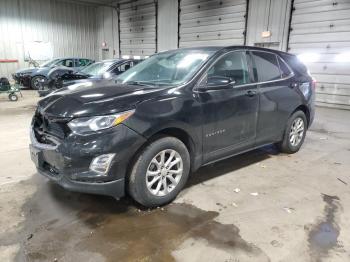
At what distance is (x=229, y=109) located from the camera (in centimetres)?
326

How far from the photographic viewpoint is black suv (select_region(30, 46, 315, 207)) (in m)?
2.46

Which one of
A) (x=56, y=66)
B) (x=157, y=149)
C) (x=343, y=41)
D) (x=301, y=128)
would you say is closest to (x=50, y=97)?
(x=157, y=149)

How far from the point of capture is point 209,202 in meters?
3.01

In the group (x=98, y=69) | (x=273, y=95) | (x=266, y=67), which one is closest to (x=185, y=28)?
(x=98, y=69)

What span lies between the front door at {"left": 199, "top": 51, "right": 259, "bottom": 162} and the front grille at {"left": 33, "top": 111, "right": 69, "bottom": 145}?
4.41 feet

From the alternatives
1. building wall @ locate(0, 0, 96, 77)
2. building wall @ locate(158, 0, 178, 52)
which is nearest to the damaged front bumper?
building wall @ locate(158, 0, 178, 52)

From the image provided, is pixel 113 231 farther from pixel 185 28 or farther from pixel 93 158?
pixel 185 28

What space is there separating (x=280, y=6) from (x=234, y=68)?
8.16 meters

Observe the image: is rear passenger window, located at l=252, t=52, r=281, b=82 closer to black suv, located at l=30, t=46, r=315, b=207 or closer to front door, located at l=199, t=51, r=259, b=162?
black suv, located at l=30, t=46, r=315, b=207

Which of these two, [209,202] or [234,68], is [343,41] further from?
[209,202]

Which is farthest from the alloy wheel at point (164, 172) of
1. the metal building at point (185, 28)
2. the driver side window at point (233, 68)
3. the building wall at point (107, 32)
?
the building wall at point (107, 32)

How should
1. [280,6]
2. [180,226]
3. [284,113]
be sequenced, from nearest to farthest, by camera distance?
[180,226], [284,113], [280,6]

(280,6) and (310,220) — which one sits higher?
(280,6)

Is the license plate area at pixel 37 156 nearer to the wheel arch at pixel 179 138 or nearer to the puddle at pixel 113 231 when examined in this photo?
the puddle at pixel 113 231
